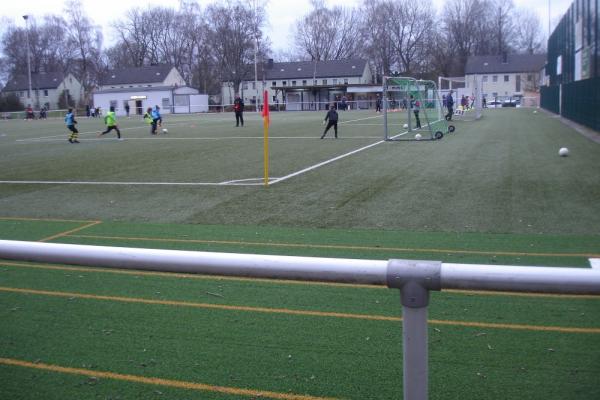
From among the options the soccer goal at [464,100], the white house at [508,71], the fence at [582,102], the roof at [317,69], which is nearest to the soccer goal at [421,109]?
the fence at [582,102]

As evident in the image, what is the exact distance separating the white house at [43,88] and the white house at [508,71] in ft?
232

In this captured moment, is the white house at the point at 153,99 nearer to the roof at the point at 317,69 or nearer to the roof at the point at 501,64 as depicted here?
the roof at the point at 317,69

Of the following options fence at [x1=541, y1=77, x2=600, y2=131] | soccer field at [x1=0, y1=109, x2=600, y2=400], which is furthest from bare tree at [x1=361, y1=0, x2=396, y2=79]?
soccer field at [x1=0, y1=109, x2=600, y2=400]

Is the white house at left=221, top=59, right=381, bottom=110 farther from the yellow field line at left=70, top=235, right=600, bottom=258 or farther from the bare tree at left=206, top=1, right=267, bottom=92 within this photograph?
the yellow field line at left=70, top=235, right=600, bottom=258

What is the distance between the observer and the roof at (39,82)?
109312 millimetres

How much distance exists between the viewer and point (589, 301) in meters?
5.89

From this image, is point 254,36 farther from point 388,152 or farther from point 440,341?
point 440,341

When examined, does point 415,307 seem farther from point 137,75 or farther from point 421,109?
point 137,75

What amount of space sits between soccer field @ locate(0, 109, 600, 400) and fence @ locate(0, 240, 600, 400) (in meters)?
2.00

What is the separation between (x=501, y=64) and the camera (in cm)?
10719

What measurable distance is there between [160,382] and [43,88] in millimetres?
116263

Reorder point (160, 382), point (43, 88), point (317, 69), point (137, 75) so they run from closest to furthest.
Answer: point (160, 382) < point (317, 69) < point (137, 75) < point (43, 88)

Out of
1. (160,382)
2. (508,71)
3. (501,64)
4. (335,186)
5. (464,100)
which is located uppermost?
(501,64)

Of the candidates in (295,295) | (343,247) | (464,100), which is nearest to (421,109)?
(343,247)
